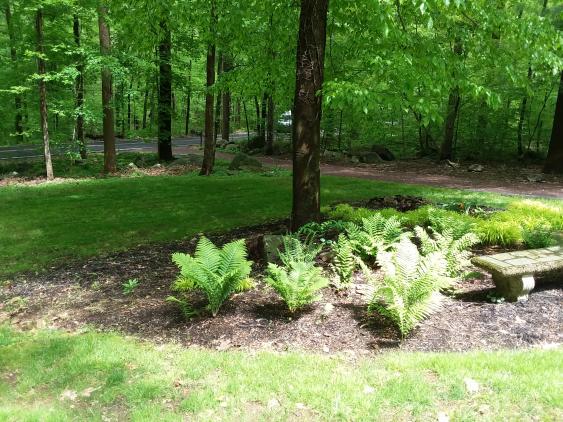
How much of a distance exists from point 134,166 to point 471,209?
1251 centimetres

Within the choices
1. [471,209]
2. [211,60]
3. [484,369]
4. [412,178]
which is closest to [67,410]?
[484,369]

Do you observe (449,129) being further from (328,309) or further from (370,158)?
(328,309)

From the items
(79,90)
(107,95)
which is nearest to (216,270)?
(107,95)

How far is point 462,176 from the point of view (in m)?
14.5

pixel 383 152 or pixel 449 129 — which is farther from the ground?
pixel 449 129

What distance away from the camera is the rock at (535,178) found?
13019mm

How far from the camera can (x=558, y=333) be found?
379cm

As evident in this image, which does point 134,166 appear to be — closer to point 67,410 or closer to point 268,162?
point 268,162

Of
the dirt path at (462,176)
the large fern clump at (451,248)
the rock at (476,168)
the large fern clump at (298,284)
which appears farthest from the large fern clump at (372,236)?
the rock at (476,168)

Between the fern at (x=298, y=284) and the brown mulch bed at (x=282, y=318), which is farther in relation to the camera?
the fern at (x=298, y=284)

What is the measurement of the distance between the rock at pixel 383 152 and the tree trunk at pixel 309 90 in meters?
14.9

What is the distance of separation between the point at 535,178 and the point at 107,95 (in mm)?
13476

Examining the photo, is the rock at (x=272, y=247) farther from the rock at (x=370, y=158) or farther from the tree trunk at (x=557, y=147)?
the rock at (x=370, y=158)

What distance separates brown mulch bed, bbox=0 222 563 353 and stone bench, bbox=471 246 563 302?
149mm
